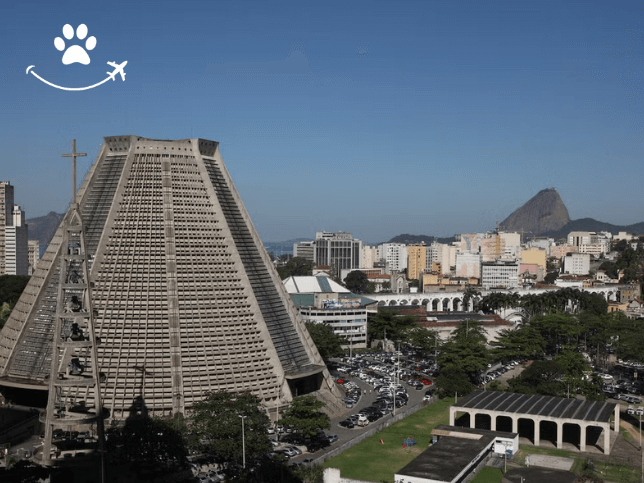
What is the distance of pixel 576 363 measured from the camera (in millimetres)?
82188

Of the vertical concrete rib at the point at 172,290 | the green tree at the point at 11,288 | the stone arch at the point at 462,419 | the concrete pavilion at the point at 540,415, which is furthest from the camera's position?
the green tree at the point at 11,288

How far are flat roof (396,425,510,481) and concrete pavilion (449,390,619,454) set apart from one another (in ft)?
11.1

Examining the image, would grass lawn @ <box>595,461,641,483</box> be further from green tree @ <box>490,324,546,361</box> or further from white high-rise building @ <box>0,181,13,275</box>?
white high-rise building @ <box>0,181,13,275</box>

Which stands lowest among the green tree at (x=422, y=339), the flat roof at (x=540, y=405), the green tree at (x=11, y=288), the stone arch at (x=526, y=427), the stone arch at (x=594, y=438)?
the stone arch at (x=594, y=438)

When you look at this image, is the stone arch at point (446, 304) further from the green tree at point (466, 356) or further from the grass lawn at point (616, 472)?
the grass lawn at point (616, 472)

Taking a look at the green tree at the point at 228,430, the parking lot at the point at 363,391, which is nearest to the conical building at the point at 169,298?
the parking lot at the point at 363,391

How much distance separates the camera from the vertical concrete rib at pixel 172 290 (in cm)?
5962

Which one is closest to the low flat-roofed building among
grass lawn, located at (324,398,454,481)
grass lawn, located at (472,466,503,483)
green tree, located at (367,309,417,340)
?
grass lawn, located at (472,466,503,483)

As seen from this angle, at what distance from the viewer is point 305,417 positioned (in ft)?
189

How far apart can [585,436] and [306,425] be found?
22803mm

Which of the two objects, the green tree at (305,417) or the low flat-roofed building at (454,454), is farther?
the green tree at (305,417)

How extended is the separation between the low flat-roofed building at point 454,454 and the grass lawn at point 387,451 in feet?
8.32

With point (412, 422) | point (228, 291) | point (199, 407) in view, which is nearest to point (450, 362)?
point (412, 422)

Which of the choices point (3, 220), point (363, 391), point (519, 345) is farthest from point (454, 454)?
point (3, 220)
